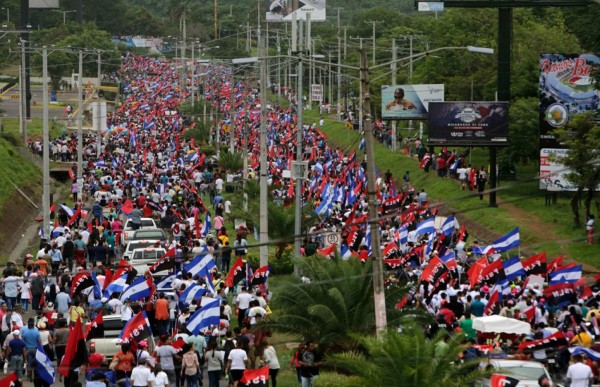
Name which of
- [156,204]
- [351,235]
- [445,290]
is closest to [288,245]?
[351,235]

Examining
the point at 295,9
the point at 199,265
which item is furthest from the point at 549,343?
the point at 295,9

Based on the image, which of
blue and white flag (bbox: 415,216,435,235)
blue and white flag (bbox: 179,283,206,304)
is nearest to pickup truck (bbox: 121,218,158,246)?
blue and white flag (bbox: 415,216,435,235)

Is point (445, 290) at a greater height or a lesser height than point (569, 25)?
lesser

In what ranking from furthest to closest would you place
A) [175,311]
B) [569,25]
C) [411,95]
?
[569,25], [411,95], [175,311]

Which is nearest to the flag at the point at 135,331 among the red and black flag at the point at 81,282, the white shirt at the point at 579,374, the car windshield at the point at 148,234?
the red and black flag at the point at 81,282

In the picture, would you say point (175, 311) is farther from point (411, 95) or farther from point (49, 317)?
point (411, 95)

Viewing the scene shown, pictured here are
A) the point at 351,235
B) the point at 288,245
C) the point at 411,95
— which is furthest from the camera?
the point at 411,95

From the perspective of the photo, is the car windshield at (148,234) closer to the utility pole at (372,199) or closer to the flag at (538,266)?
the flag at (538,266)
